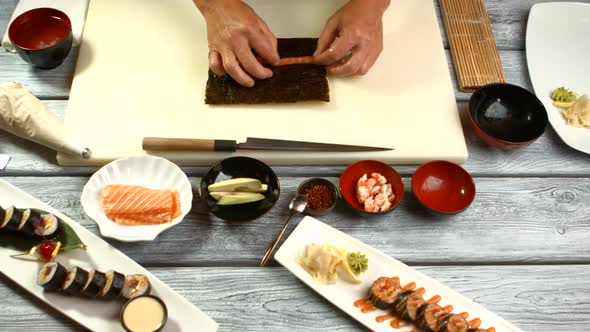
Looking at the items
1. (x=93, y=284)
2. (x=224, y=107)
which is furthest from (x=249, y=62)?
(x=93, y=284)

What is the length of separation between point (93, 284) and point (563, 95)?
5.02 feet

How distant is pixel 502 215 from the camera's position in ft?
4.99

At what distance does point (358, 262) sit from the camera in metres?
1.33

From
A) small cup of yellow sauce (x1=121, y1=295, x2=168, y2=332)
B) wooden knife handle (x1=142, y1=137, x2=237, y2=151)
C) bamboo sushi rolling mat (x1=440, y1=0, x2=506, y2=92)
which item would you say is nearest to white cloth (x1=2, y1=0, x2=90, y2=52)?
wooden knife handle (x1=142, y1=137, x2=237, y2=151)

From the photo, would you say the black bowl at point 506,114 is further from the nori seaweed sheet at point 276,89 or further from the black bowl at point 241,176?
the black bowl at point 241,176

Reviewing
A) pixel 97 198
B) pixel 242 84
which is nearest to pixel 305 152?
pixel 242 84

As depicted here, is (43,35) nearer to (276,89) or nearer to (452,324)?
(276,89)

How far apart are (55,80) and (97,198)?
0.54m

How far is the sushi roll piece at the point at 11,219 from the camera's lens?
4.29 ft

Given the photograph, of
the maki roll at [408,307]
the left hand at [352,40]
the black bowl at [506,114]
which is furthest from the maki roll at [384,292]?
the left hand at [352,40]

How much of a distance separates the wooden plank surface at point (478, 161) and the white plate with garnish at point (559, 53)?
0.18 ft

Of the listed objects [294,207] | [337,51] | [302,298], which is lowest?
[302,298]

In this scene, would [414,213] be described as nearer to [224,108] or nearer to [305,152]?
[305,152]

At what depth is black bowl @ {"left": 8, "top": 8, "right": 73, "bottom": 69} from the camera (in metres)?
1.65
